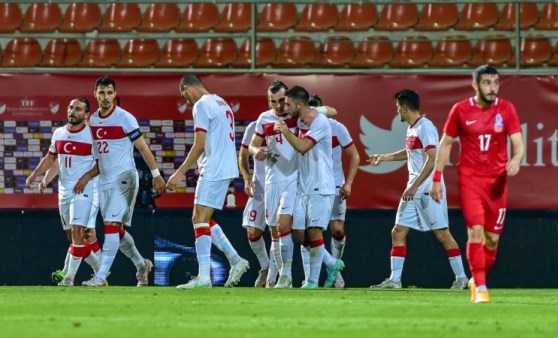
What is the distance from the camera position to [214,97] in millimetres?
15648

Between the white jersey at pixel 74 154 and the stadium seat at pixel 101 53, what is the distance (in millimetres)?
4877

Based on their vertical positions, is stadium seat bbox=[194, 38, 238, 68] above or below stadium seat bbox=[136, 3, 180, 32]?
below

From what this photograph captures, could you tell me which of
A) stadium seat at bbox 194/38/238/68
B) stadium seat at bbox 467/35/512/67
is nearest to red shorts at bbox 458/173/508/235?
stadium seat at bbox 467/35/512/67

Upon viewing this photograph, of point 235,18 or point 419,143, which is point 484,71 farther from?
point 235,18

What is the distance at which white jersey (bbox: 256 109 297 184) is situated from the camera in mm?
17000

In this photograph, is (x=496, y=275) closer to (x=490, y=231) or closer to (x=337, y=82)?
(x=337, y=82)

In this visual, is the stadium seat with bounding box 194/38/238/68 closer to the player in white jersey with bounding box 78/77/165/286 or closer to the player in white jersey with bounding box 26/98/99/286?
the player in white jersey with bounding box 26/98/99/286

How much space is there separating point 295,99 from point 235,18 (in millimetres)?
6739

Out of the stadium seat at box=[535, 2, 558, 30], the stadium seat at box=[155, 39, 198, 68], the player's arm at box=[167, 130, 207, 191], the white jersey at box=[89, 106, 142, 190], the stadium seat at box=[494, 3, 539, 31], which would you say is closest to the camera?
the player's arm at box=[167, 130, 207, 191]

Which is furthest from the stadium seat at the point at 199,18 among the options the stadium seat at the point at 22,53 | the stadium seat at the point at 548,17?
the stadium seat at the point at 548,17

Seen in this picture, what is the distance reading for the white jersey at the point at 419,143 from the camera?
1683cm

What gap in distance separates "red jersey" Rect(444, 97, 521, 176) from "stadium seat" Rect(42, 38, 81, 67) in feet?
34.7

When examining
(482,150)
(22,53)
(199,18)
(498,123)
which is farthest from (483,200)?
(22,53)

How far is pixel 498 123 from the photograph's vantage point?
12.9 m
